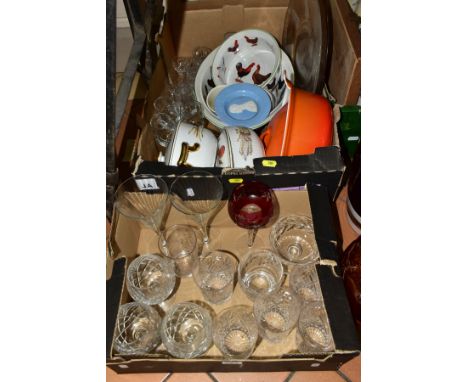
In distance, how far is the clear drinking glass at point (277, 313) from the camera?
71 centimetres

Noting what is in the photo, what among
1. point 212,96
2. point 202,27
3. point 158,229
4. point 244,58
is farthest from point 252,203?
point 202,27

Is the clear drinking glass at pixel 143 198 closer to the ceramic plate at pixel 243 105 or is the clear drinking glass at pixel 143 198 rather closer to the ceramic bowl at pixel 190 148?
the ceramic bowl at pixel 190 148

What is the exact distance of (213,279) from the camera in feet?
2.58

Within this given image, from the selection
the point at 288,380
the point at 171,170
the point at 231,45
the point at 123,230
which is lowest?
the point at 288,380

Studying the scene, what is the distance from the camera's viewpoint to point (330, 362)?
2.21 feet

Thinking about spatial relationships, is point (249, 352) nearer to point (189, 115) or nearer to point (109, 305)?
point (109, 305)

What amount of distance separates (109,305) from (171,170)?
10.6 inches

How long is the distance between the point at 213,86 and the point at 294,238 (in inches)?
19.1

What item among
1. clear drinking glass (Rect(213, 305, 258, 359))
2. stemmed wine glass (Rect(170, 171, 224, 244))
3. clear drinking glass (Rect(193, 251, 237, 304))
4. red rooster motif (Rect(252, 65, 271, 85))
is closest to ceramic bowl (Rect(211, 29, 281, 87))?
red rooster motif (Rect(252, 65, 271, 85))

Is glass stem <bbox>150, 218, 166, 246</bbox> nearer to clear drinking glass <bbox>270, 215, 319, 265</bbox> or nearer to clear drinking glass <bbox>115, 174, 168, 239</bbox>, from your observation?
clear drinking glass <bbox>115, 174, 168, 239</bbox>

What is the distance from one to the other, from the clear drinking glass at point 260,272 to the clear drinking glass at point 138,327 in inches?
7.1

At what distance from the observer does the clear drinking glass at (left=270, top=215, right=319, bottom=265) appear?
0.79m
